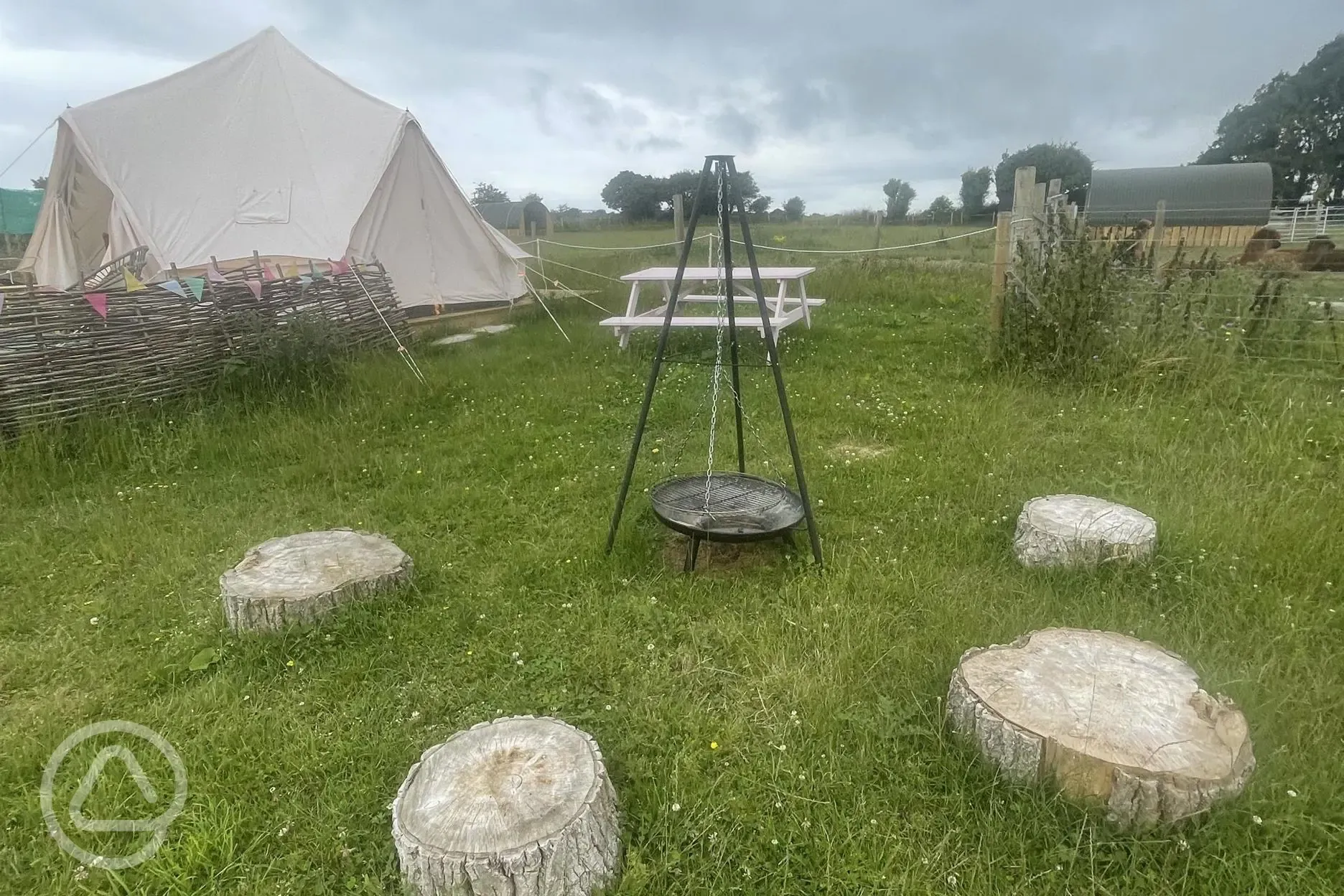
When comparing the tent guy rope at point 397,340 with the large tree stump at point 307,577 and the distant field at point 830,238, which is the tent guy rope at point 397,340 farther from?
the distant field at point 830,238

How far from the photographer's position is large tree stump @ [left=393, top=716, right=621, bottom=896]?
1.76 m

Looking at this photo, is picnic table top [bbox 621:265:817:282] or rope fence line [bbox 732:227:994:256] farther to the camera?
rope fence line [bbox 732:227:994:256]

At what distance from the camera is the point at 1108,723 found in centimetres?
208

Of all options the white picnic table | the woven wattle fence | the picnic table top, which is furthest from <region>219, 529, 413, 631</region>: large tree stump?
the picnic table top

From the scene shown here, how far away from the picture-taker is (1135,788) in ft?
6.37

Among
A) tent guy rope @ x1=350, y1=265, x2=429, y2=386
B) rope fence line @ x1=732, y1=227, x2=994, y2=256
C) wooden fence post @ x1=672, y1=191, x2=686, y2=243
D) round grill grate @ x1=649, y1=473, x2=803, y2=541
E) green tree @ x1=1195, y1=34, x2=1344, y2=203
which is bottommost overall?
round grill grate @ x1=649, y1=473, x2=803, y2=541

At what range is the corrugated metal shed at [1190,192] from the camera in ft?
70.7

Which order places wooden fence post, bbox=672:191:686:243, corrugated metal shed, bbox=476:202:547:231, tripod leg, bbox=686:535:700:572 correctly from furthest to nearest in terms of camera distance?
corrugated metal shed, bbox=476:202:547:231
wooden fence post, bbox=672:191:686:243
tripod leg, bbox=686:535:700:572

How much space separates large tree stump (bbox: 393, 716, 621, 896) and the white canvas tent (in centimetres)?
709

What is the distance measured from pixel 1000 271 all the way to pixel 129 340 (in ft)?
22.4

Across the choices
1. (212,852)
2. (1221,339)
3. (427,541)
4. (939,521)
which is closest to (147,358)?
(427,541)

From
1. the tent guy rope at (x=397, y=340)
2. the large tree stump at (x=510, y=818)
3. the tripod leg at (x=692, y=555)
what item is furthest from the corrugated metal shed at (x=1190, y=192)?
the large tree stump at (x=510, y=818)

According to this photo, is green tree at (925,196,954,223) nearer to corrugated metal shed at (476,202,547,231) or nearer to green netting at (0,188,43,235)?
corrugated metal shed at (476,202,547,231)

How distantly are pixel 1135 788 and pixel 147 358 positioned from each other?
6.35m
